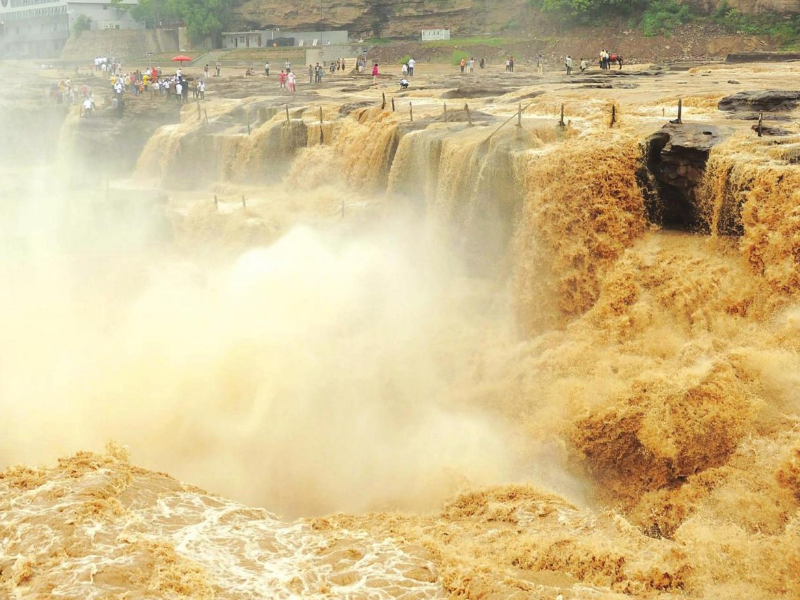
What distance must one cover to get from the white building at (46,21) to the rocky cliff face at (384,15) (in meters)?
11.0

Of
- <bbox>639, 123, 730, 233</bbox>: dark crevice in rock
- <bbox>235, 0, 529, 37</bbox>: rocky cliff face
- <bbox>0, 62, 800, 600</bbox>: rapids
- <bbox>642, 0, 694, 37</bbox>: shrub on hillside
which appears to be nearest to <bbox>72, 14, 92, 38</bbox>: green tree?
<bbox>235, 0, 529, 37</bbox>: rocky cliff face

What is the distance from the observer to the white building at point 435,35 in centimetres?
4372

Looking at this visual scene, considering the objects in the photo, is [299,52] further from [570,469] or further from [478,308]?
[570,469]

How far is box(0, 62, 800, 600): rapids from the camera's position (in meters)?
7.58

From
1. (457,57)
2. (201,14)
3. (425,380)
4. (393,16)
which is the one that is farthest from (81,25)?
(425,380)

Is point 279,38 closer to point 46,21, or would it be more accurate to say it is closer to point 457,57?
point 457,57

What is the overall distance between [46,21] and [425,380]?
55.6 meters

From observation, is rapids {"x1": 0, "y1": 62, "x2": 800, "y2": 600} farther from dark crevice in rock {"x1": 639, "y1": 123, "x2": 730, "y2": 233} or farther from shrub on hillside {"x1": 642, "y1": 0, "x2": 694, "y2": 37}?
shrub on hillside {"x1": 642, "y1": 0, "x2": 694, "y2": 37}

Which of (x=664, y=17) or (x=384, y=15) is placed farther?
(x=384, y=15)

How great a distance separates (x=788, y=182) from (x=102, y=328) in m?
11.9

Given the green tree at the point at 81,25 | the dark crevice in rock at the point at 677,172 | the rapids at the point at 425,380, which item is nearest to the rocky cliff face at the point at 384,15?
the green tree at the point at 81,25

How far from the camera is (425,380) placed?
508 inches

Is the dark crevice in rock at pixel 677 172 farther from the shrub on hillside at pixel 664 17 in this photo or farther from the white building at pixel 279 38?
the white building at pixel 279 38

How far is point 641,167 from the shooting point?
12805 mm
